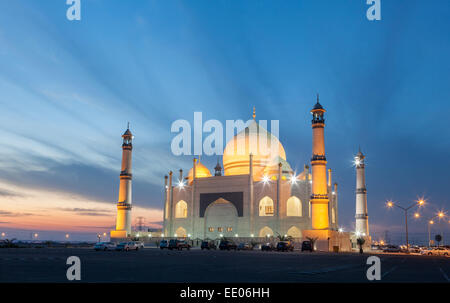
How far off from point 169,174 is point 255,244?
2174cm

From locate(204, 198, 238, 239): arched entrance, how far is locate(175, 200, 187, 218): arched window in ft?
15.5

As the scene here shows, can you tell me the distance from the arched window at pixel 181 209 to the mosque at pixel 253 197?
162mm

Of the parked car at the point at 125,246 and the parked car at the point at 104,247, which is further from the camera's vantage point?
the parked car at the point at 104,247

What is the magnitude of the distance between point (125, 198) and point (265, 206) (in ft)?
71.1

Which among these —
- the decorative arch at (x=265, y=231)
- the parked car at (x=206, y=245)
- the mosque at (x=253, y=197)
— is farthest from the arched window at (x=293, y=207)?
the parked car at (x=206, y=245)

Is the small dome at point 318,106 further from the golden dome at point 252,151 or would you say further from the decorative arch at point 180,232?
the decorative arch at point 180,232

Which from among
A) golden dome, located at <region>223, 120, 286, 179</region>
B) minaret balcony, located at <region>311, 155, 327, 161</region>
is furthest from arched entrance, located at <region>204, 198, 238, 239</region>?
minaret balcony, located at <region>311, 155, 327, 161</region>

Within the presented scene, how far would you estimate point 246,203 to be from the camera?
6575 cm

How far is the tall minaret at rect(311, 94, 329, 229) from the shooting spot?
181ft

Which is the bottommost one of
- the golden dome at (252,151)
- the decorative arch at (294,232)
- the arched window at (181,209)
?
the decorative arch at (294,232)

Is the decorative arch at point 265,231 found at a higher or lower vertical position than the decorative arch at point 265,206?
lower

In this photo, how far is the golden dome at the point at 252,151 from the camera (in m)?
73.2

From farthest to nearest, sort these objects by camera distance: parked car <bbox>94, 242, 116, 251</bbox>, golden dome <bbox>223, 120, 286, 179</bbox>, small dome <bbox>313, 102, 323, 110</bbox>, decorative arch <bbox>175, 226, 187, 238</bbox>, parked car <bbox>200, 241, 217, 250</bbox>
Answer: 1. golden dome <bbox>223, 120, 286, 179</bbox>
2. decorative arch <bbox>175, 226, 187, 238</bbox>
3. small dome <bbox>313, 102, 323, 110</bbox>
4. parked car <bbox>200, 241, 217, 250</bbox>
5. parked car <bbox>94, 242, 116, 251</bbox>

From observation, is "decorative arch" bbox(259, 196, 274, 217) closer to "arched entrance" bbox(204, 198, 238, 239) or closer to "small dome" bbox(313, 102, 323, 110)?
"arched entrance" bbox(204, 198, 238, 239)
